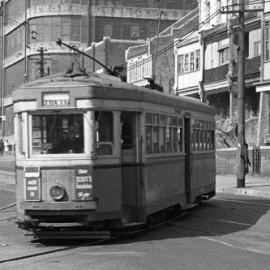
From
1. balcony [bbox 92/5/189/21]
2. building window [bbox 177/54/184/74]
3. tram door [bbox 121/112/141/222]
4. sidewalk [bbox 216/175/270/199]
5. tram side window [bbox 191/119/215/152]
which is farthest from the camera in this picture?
balcony [bbox 92/5/189/21]

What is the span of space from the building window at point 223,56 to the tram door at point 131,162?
31.0 m

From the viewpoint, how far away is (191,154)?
15.2m

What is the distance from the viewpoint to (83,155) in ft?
35.9

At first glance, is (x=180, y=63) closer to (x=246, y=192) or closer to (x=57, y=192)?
(x=246, y=192)

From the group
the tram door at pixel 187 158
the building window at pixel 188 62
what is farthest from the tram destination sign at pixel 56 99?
the building window at pixel 188 62

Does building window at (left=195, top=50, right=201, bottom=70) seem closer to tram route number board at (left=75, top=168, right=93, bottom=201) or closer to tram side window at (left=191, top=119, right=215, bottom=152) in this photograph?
tram side window at (left=191, top=119, right=215, bottom=152)

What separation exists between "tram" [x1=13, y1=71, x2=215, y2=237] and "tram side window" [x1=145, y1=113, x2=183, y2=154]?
0.21 feet

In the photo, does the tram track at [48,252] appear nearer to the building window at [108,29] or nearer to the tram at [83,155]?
the tram at [83,155]

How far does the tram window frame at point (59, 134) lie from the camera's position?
36.1 feet

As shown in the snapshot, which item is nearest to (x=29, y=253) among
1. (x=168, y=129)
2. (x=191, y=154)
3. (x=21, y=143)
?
(x=21, y=143)

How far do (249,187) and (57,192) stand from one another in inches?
592

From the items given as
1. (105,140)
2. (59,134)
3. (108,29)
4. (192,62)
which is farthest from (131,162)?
(108,29)

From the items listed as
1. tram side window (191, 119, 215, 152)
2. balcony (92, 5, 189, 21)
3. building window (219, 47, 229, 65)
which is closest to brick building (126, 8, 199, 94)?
building window (219, 47, 229, 65)

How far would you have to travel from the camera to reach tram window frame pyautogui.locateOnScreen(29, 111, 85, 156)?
11.0 metres
